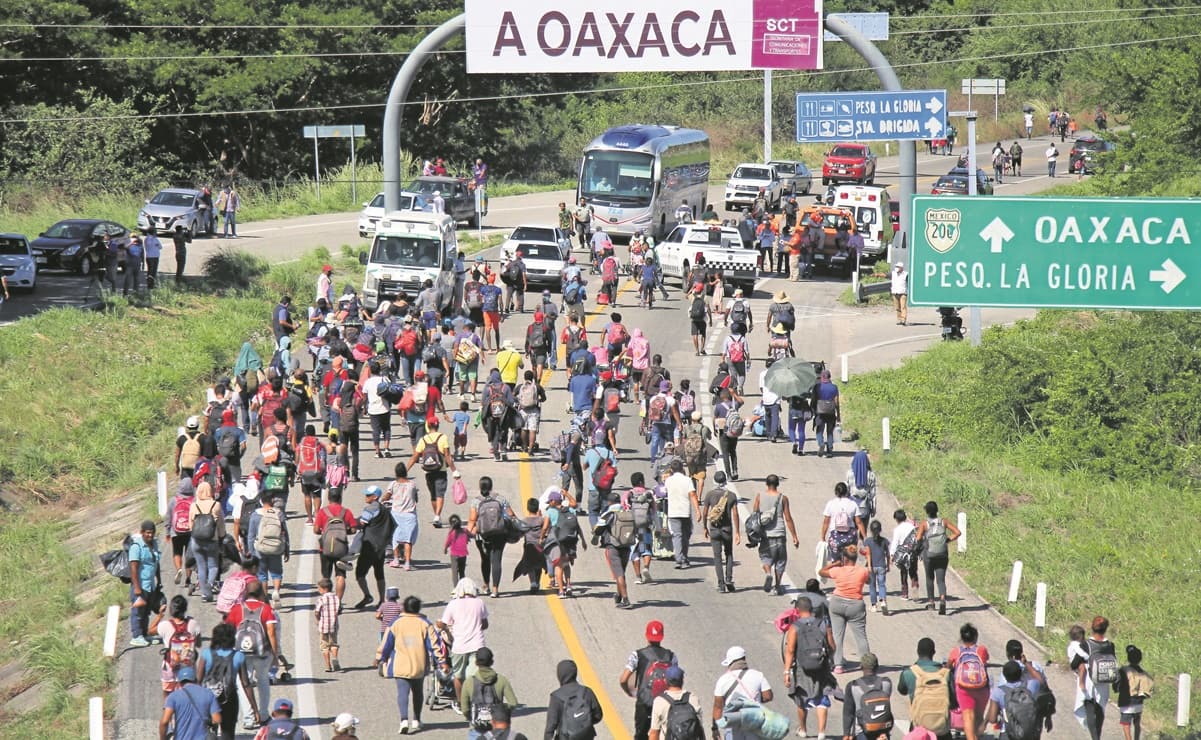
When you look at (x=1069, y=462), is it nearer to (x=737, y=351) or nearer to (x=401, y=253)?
(x=737, y=351)

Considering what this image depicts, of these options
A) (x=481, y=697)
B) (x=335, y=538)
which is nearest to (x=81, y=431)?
(x=335, y=538)

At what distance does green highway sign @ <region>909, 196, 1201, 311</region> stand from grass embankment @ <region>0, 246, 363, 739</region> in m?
9.87

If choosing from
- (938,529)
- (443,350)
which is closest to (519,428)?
(443,350)

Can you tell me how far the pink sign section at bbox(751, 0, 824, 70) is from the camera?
38719mm

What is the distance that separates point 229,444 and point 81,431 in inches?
423

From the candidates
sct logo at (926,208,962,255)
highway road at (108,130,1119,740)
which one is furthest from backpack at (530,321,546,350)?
sct logo at (926,208,962,255)

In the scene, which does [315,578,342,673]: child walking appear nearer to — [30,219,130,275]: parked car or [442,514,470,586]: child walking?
[442,514,470,586]: child walking

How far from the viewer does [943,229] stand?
13.8 metres

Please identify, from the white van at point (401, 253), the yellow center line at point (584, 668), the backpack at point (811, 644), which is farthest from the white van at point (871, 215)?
the backpack at point (811, 644)

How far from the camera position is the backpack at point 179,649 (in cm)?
1558

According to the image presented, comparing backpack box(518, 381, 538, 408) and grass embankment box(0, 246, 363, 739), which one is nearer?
grass embankment box(0, 246, 363, 739)

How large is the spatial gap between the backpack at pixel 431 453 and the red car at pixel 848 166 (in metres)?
50.6

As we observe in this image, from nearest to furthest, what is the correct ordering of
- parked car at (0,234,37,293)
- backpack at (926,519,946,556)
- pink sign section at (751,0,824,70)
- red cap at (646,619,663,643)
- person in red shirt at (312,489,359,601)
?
red cap at (646,619,663,643) < person in red shirt at (312,489,359,601) < backpack at (926,519,946,556) < pink sign section at (751,0,824,70) < parked car at (0,234,37,293)

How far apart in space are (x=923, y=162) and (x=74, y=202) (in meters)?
45.3
